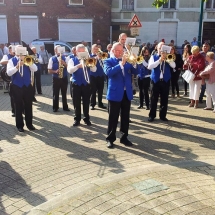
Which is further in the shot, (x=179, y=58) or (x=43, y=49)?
(x=43, y=49)

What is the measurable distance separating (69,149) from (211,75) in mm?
5039

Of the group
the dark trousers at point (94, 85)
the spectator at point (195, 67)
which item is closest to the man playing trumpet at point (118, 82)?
the dark trousers at point (94, 85)

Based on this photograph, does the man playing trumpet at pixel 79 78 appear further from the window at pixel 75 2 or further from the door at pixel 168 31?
the door at pixel 168 31

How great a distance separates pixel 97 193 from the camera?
3938 millimetres

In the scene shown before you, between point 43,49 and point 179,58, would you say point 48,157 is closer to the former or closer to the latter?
point 179,58

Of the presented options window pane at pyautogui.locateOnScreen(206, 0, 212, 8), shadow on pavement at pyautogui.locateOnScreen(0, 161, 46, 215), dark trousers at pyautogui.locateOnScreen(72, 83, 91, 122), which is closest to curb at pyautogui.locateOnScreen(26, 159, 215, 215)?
shadow on pavement at pyautogui.locateOnScreen(0, 161, 46, 215)

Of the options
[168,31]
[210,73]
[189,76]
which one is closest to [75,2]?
[168,31]

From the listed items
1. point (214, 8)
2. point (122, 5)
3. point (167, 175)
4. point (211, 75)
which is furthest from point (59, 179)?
point (214, 8)

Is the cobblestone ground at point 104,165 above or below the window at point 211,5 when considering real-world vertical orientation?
below

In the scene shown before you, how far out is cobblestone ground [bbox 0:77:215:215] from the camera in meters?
3.74

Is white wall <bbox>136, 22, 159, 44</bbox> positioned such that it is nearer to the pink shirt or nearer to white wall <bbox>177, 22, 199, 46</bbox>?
white wall <bbox>177, 22, 199, 46</bbox>

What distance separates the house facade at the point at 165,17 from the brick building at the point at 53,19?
159 centimetres

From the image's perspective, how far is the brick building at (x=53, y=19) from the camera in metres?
24.9

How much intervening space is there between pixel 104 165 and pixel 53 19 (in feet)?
74.2
